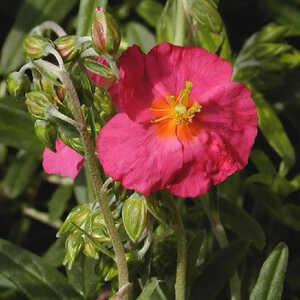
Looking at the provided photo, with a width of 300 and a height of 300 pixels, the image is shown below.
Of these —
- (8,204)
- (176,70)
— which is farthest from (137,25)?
(176,70)

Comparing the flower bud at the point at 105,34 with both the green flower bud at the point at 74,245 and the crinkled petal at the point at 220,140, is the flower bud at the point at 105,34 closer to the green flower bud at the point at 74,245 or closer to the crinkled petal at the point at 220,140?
the crinkled petal at the point at 220,140

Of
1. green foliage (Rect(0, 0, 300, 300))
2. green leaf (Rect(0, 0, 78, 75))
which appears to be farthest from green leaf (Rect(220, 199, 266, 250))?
green leaf (Rect(0, 0, 78, 75))

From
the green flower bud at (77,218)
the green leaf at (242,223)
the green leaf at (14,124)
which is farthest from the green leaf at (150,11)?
the green flower bud at (77,218)

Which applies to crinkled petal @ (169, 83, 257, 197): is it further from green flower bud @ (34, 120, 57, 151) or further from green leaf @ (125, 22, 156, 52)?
green leaf @ (125, 22, 156, 52)

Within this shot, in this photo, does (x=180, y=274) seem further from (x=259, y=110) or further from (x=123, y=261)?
(x=259, y=110)

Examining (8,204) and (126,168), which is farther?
(8,204)

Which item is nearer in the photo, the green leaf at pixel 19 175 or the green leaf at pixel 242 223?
the green leaf at pixel 242 223

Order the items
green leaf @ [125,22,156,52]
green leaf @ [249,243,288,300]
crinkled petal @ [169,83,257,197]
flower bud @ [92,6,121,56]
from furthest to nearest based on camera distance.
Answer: green leaf @ [125,22,156,52]
green leaf @ [249,243,288,300]
crinkled petal @ [169,83,257,197]
flower bud @ [92,6,121,56]
